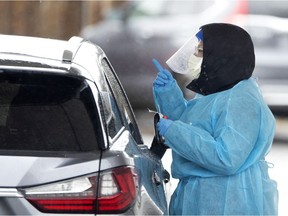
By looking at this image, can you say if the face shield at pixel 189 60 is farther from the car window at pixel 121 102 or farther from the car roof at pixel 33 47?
the car roof at pixel 33 47

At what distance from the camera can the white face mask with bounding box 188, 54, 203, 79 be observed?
183 inches

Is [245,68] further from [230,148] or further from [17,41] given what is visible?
[17,41]

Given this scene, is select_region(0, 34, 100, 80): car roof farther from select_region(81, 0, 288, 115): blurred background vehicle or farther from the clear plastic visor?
Answer: select_region(81, 0, 288, 115): blurred background vehicle

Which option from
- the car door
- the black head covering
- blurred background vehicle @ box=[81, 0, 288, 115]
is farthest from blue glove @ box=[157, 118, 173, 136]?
blurred background vehicle @ box=[81, 0, 288, 115]

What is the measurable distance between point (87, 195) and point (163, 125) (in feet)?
3.13

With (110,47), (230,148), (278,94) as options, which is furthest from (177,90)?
(110,47)

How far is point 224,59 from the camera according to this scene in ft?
14.8

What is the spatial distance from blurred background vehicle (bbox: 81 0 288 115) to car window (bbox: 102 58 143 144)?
604 cm

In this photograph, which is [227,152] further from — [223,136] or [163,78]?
[163,78]

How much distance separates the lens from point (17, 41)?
176 inches

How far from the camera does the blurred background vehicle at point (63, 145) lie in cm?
351

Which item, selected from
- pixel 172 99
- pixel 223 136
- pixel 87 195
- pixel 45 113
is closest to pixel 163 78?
pixel 172 99

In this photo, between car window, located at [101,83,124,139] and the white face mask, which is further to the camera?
the white face mask

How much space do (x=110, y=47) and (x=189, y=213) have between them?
751 centimetres
